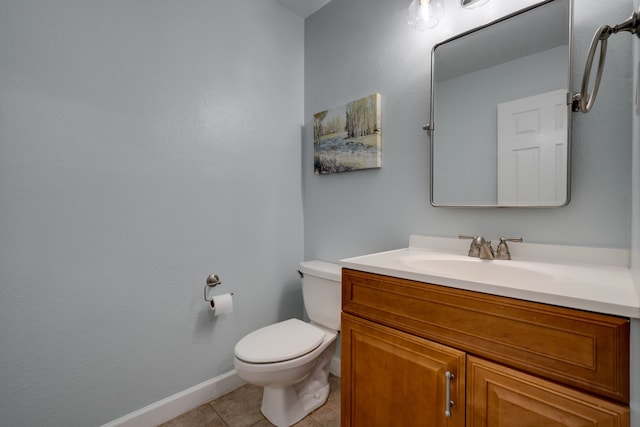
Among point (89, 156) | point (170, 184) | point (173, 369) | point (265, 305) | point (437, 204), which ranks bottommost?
point (173, 369)

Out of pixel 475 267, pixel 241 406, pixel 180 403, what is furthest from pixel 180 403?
pixel 475 267

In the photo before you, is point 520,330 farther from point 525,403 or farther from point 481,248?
point 481,248

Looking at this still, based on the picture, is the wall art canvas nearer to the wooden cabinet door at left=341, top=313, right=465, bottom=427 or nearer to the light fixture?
the light fixture

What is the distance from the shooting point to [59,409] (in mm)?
1193

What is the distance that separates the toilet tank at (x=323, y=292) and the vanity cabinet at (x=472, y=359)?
417 millimetres

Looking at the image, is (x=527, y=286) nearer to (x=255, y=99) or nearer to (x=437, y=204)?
(x=437, y=204)

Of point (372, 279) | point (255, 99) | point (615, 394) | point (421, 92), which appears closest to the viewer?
point (615, 394)

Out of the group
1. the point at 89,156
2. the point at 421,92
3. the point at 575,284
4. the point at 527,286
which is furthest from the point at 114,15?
the point at 575,284

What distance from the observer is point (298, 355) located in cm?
134

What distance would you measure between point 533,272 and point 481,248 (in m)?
0.22

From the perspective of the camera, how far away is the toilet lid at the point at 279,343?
1.31 meters

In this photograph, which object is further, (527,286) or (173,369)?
(173,369)

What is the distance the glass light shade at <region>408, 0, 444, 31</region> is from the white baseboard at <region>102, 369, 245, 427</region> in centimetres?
213

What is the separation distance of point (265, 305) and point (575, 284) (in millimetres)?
1595
